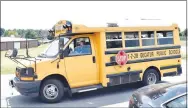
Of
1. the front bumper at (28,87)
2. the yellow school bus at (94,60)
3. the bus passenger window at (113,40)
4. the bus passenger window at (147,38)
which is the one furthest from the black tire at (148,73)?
the front bumper at (28,87)

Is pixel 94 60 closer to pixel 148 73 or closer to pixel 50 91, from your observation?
pixel 50 91

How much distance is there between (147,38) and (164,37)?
2.45ft

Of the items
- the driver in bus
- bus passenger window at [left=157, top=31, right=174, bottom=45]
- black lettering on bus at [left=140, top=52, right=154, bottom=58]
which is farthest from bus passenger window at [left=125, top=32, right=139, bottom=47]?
the driver in bus

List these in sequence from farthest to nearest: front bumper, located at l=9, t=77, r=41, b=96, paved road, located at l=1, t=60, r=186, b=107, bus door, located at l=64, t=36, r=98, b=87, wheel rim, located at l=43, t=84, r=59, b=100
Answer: bus door, located at l=64, t=36, r=98, b=87, wheel rim, located at l=43, t=84, r=59, b=100, paved road, located at l=1, t=60, r=186, b=107, front bumper, located at l=9, t=77, r=41, b=96

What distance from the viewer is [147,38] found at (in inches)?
368

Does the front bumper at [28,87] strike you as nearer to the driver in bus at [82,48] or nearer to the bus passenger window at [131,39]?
the driver in bus at [82,48]

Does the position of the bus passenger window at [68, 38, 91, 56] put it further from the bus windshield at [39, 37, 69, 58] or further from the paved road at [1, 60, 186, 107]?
the paved road at [1, 60, 186, 107]

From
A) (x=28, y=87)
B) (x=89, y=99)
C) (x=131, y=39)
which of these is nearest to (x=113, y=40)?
(x=131, y=39)

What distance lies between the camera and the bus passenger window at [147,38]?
9.26 metres

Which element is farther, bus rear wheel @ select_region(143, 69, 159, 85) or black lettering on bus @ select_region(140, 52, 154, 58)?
bus rear wheel @ select_region(143, 69, 159, 85)

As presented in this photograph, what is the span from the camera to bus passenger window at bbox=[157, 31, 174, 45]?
955cm

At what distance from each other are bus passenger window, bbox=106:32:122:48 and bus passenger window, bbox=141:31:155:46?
921mm

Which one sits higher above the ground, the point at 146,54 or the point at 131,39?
the point at 131,39

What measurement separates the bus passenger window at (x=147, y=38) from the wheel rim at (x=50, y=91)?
327 centimetres
